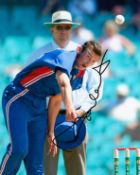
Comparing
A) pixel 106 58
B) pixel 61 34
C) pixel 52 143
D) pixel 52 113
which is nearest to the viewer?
pixel 52 113

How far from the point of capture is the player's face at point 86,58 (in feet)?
19.7

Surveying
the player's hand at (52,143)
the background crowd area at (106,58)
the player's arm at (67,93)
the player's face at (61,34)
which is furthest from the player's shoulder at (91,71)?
the background crowd area at (106,58)

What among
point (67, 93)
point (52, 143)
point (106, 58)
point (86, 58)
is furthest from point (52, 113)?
point (106, 58)

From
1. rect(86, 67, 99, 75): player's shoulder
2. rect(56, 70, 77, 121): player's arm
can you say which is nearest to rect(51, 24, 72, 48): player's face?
rect(86, 67, 99, 75): player's shoulder

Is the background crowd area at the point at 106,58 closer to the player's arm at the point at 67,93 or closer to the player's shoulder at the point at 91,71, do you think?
the player's shoulder at the point at 91,71

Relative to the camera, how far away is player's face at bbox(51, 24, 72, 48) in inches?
267

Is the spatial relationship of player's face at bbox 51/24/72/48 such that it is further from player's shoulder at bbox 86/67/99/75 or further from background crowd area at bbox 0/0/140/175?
background crowd area at bbox 0/0/140/175

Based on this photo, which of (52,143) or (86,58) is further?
(52,143)

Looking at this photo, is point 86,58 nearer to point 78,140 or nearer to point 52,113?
point 52,113

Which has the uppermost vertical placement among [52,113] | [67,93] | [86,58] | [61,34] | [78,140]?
[61,34]

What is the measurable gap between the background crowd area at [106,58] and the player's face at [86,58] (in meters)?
3.42

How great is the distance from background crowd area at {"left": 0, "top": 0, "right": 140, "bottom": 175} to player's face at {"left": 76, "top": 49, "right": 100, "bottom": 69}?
3417 mm

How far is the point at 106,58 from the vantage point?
1219 cm

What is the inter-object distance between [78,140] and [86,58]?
36.1 inches
